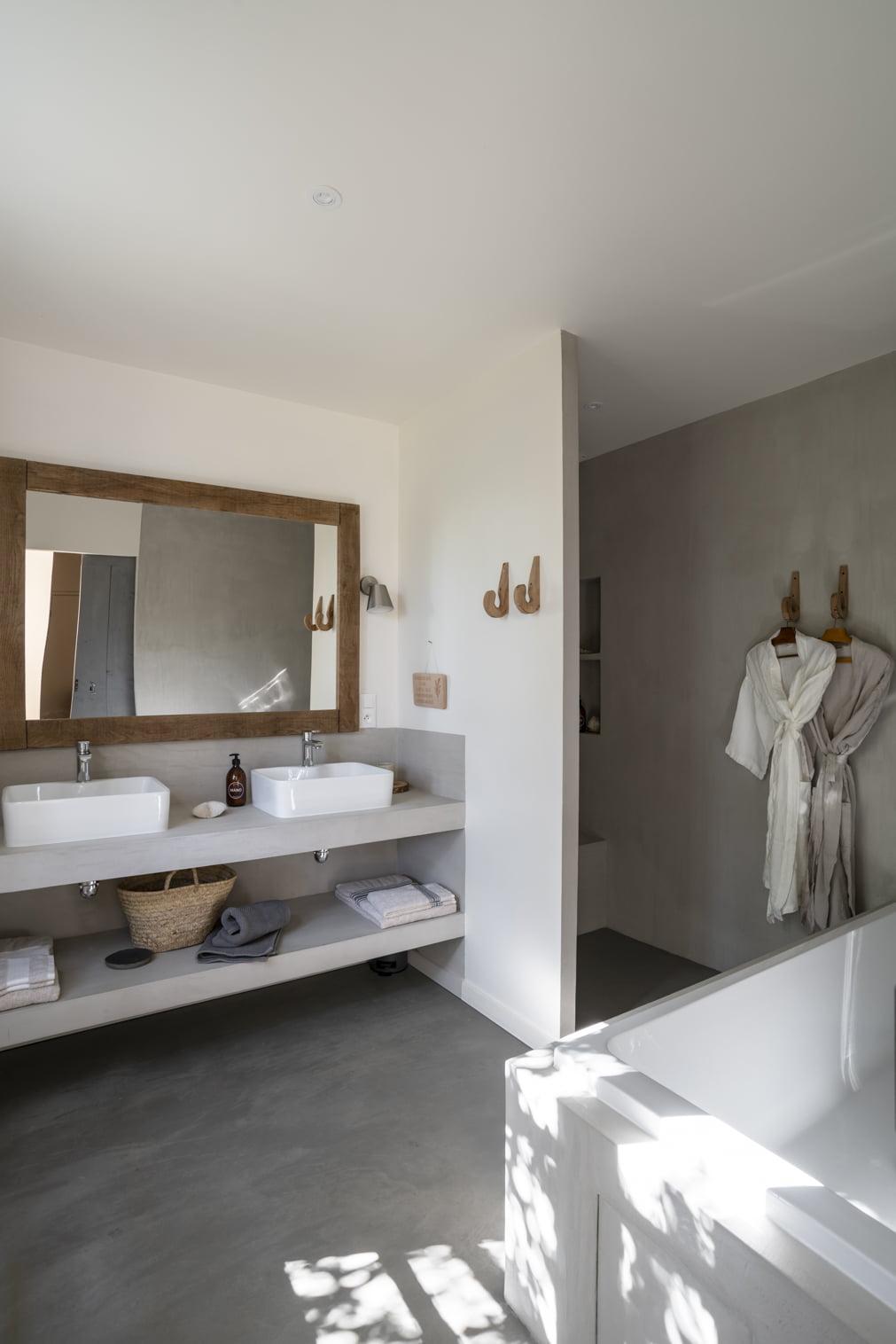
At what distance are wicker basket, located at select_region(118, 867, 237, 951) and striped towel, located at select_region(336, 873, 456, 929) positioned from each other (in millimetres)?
564

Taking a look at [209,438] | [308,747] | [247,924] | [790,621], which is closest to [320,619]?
[308,747]

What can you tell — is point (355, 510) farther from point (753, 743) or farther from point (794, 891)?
point (794, 891)

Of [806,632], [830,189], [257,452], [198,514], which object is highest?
[830,189]

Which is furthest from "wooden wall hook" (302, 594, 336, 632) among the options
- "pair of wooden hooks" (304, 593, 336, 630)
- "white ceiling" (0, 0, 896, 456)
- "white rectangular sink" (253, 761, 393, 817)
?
"white ceiling" (0, 0, 896, 456)

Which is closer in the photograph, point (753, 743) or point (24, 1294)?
point (24, 1294)

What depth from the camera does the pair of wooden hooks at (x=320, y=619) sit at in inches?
132

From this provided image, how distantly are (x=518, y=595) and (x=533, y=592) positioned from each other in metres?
0.07

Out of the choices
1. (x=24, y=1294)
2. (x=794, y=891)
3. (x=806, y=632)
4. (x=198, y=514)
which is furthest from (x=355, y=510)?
(x=24, y=1294)

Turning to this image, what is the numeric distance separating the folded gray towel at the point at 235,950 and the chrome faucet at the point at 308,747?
80 cm

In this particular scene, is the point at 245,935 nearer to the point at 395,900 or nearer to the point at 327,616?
the point at 395,900

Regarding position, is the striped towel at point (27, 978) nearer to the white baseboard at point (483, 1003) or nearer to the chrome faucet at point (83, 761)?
the chrome faucet at point (83, 761)

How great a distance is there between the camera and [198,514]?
3.10 m

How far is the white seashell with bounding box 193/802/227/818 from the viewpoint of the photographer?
9.04 ft

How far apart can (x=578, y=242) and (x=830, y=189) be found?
2.11 feet
